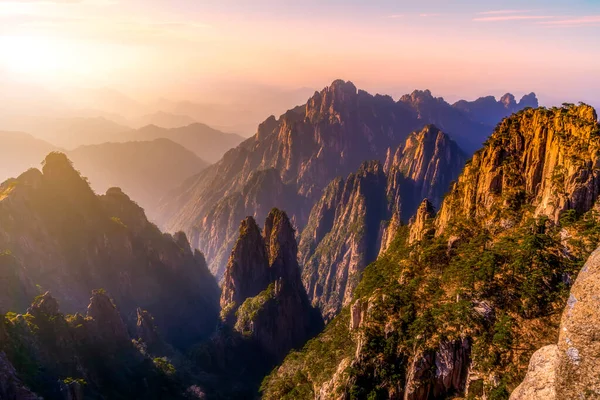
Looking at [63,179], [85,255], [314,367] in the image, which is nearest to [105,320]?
[85,255]

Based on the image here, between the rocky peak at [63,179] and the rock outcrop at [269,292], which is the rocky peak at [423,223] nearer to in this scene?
the rock outcrop at [269,292]

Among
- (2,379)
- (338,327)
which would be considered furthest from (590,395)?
(2,379)

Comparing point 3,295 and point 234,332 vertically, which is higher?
point 3,295

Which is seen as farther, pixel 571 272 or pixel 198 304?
pixel 198 304

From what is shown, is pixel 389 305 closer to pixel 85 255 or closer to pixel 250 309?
pixel 250 309

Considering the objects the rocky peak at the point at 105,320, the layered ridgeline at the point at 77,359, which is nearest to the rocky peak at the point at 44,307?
the layered ridgeline at the point at 77,359

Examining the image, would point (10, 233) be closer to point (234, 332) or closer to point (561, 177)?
point (234, 332)

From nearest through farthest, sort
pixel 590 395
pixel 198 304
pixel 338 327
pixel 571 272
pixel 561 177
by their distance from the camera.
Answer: pixel 590 395 → pixel 571 272 → pixel 561 177 → pixel 338 327 → pixel 198 304
